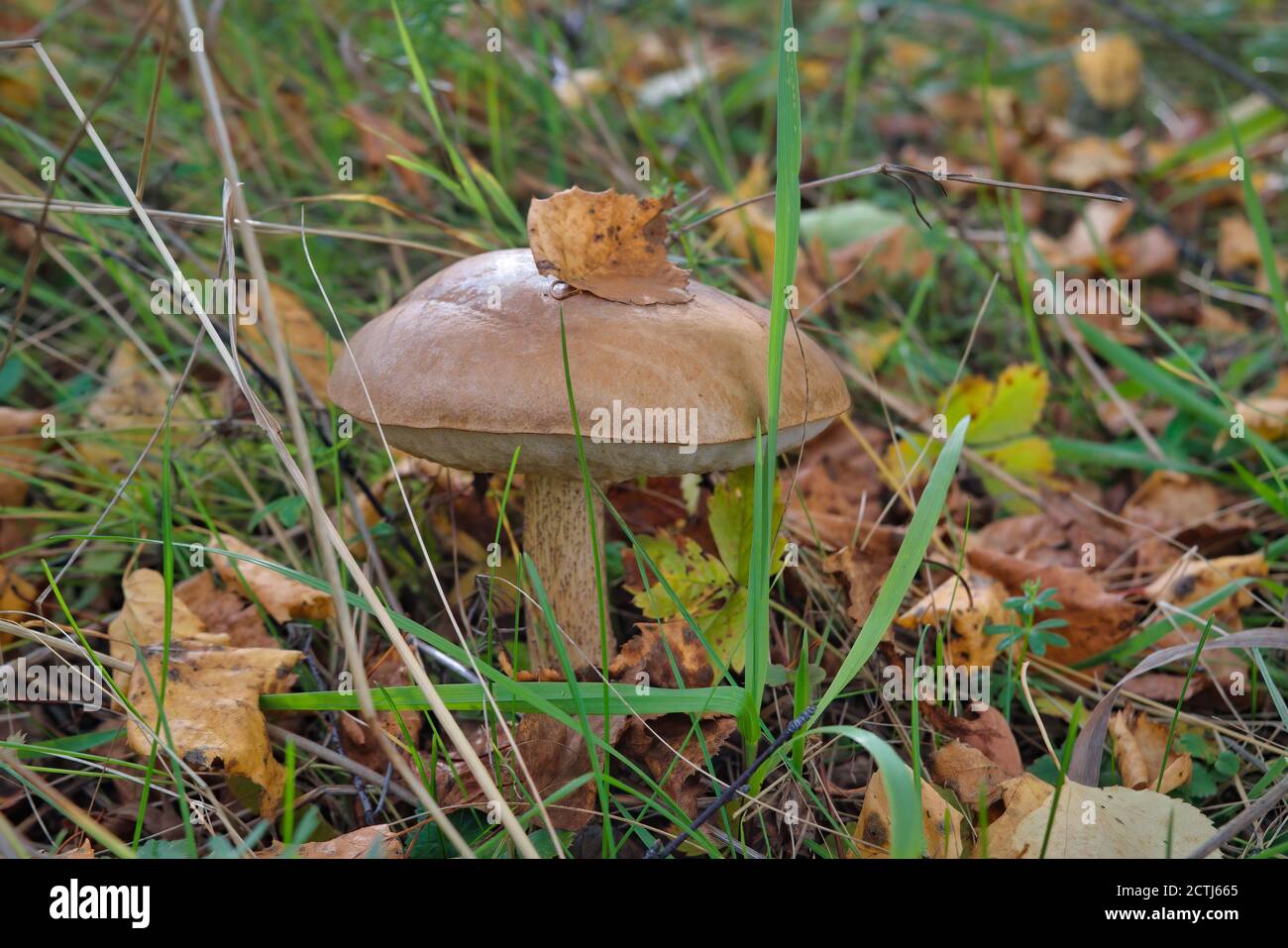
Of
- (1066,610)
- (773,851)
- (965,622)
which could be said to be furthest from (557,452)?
(1066,610)

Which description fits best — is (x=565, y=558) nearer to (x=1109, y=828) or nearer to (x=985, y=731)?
(x=985, y=731)

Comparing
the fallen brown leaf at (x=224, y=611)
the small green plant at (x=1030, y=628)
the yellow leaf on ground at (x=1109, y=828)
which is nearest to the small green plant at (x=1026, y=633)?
the small green plant at (x=1030, y=628)

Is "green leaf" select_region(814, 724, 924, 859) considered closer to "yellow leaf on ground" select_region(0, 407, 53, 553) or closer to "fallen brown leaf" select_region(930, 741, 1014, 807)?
"fallen brown leaf" select_region(930, 741, 1014, 807)

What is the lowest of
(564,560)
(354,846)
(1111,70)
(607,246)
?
(354,846)

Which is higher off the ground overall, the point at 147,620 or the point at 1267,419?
the point at 1267,419

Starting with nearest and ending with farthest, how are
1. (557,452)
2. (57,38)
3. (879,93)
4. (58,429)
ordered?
(557,452), (58,429), (57,38), (879,93)

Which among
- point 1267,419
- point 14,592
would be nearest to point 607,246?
point 14,592

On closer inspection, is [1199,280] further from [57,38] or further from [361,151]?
[57,38]

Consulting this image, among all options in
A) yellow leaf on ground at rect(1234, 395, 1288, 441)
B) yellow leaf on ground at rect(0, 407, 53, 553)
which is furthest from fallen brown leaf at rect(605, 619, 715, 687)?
yellow leaf on ground at rect(1234, 395, 1288, 441)
